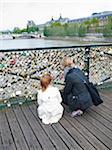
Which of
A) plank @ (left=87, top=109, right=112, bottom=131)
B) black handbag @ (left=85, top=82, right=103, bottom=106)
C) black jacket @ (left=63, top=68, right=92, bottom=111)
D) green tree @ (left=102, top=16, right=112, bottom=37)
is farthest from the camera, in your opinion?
green tree @ (left=102, top=16, right=112, bottom=37)

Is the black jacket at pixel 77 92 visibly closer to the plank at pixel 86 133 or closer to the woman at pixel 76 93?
the woman at pixel 76 93

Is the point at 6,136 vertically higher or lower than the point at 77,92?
lower

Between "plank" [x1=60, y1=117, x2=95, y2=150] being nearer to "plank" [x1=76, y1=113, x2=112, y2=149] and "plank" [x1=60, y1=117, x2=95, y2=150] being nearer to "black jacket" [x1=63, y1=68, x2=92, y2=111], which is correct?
"plank" [x1=76, y1=113, x2=112, y2=149]

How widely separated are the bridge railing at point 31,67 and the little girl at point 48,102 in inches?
33.3

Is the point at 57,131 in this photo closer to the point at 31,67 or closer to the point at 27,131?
the point at 27,131

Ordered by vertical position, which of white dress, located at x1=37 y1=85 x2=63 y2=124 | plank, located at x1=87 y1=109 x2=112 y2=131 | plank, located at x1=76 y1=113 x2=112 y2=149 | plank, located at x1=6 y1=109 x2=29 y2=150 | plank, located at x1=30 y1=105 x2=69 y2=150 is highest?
white dress, located at x1=37 y1=85 x2=63 y2=124

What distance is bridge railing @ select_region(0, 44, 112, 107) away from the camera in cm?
388

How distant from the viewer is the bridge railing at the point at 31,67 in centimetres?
388

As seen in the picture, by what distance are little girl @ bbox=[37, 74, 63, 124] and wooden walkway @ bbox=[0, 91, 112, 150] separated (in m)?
0.11

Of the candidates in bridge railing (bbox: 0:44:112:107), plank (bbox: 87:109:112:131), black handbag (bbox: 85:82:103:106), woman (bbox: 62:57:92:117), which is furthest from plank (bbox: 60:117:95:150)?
bridge railing (bbox: 0:44:112:107)

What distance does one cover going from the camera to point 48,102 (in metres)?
3.12

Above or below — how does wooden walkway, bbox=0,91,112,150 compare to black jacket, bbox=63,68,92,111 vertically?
below

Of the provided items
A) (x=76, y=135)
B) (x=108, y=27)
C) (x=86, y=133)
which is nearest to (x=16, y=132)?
(x=76, y=135)

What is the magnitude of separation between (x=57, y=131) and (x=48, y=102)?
1.49ft
